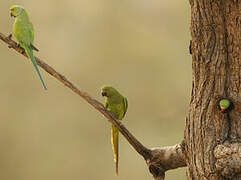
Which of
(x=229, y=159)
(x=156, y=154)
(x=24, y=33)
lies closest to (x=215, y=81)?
(x=229, y=159)

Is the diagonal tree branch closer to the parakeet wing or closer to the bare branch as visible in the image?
the parakeet wing

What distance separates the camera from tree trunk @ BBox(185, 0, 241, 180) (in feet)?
6.73

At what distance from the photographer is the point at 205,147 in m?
2.12

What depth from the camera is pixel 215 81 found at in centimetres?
211

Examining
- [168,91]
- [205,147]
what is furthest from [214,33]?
[168,91]

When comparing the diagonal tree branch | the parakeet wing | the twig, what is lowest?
the diagonal tree branch

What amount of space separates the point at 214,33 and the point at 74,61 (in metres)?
3.80

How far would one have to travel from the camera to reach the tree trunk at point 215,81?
6.73 feet

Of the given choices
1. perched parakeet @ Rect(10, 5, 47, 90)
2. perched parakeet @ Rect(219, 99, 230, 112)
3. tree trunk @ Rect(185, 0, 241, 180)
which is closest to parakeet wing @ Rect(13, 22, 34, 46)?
perched parakeet @ Rect(10, 5, 47, 90)

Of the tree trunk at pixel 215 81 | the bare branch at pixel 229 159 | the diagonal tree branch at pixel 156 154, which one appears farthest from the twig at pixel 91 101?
the bare branch at pixel 229 159

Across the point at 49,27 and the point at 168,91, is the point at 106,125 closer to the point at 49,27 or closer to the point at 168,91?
the point at 168,91

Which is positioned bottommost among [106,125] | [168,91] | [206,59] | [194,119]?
[106,125]

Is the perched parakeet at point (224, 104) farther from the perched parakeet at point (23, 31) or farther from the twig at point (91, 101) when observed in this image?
the perched parakeet at point (23, 31)

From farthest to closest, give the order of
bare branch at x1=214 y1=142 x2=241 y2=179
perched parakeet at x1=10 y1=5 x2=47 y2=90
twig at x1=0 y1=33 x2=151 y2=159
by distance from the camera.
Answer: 1. perched parakeet at x1=10 y1=5 x2=47 y2=90
2. twig at x1=0 y1=33 x2=151 y2=159
3. bare branch at x1=214 y1=142 x2=241 y2=179
